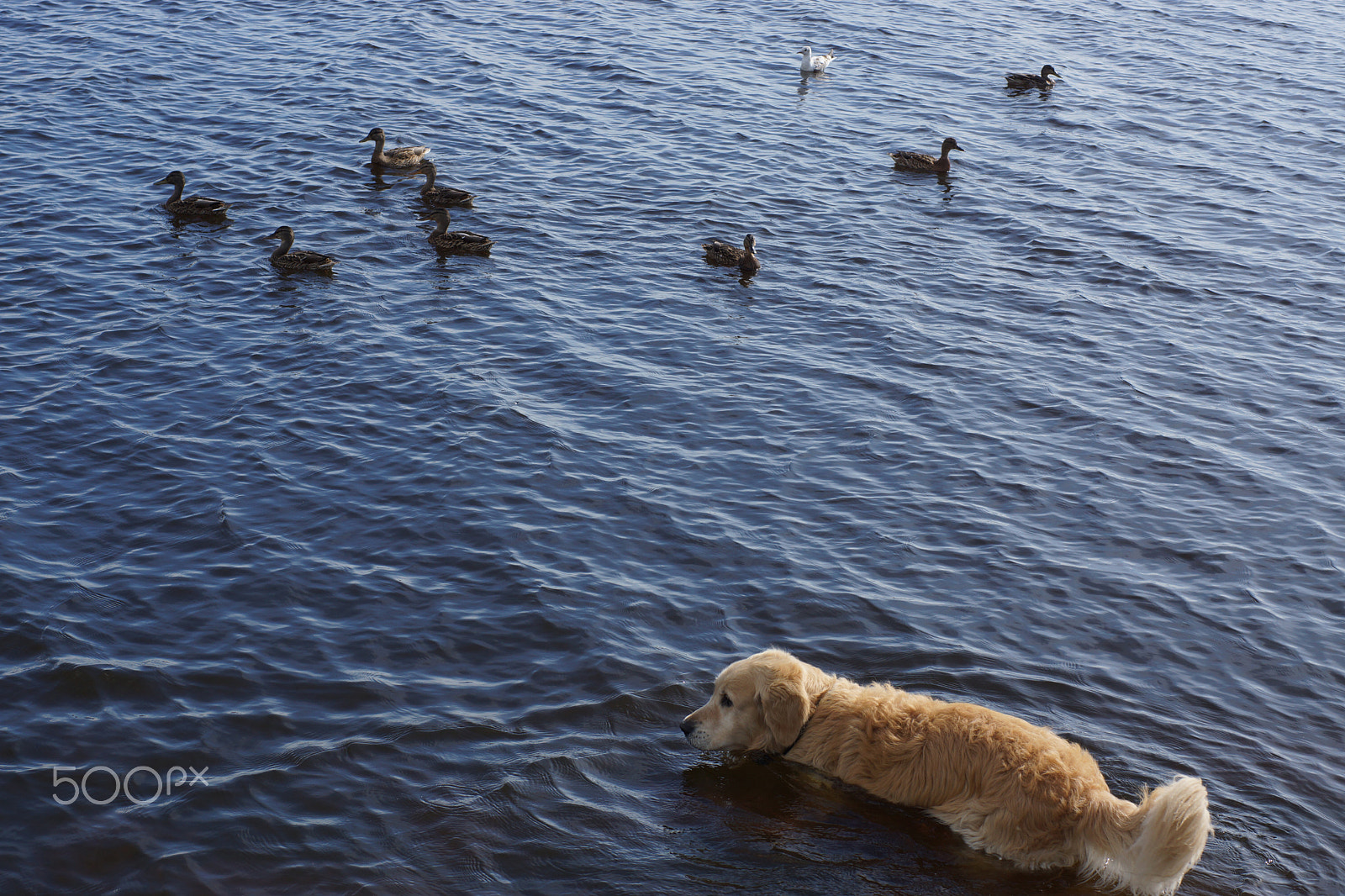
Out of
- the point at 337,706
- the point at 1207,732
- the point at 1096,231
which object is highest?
the point at 1096,231

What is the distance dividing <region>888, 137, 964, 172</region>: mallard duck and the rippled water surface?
26.0 inches

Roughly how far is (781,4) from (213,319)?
1988cm

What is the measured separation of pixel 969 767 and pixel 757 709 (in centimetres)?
131

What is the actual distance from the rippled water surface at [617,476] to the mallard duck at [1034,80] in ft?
7.54

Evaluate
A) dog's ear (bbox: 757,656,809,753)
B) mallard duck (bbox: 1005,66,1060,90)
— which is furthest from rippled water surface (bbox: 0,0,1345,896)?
mallard duck (bbox: 1005,66,1060,90)

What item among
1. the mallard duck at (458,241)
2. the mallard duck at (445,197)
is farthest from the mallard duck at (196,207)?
the mallard duck at (458,241)

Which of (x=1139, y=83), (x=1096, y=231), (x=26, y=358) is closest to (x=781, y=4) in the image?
(x=1139, y=83)

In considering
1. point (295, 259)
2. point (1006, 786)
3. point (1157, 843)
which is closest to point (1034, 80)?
point (295, 259)

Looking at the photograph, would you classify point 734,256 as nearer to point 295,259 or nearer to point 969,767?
point 295,259

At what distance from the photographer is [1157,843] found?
5.71 metres

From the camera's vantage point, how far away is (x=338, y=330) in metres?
12.9

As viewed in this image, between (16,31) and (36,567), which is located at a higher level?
(16,31)

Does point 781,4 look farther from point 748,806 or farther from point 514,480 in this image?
point 748,806

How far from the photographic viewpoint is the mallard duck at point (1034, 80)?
2288cm
